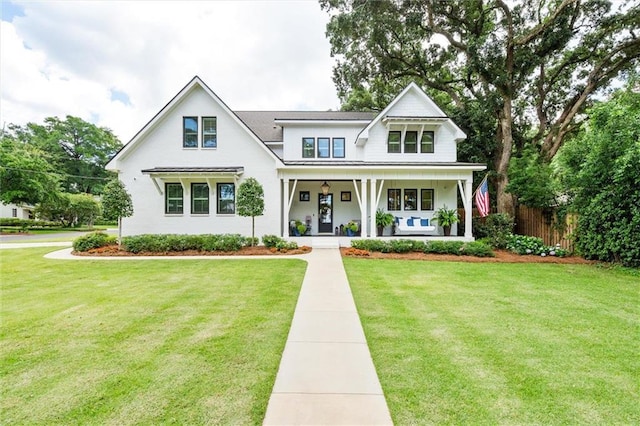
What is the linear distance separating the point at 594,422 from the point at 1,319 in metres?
8.21

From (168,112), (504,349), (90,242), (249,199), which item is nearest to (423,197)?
(249,199)

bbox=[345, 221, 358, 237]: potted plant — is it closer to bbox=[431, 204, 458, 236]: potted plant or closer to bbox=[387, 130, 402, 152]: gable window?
bbox=[431, 204, 458, 236]: potted plant

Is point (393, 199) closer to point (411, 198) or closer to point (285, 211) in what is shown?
point (411, 198)

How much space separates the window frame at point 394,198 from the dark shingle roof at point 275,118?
4.27 metres

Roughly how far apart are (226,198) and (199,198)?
1292 mm

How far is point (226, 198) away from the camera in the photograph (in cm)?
1467

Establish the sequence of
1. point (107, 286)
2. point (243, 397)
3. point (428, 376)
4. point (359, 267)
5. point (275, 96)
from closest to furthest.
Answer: point (243, 397), point (428, 376), point (107, 286), point (359, 267), point (275, 96)

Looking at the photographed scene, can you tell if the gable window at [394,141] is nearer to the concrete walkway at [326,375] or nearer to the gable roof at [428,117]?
the gable roof at [428,117]

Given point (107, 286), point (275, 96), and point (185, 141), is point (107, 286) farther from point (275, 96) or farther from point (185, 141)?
point (275, 96)

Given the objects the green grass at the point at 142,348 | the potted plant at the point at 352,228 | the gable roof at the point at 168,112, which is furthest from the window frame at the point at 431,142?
the green grass at the point at 142,348

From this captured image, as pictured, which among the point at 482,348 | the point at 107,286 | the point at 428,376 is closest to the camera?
the point at 428,376

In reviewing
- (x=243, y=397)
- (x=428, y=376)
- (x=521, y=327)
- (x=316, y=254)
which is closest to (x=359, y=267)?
(x=316, y=254)

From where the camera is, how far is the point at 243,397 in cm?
291

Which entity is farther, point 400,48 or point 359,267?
point 400,48
